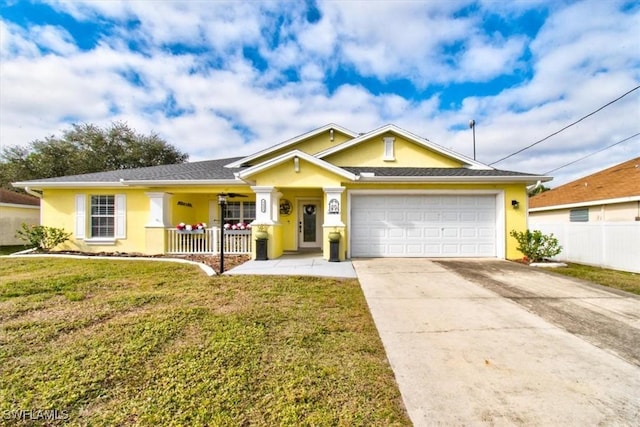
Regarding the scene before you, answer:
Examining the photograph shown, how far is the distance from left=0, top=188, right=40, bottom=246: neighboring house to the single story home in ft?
95.3

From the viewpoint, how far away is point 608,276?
762 centimetres

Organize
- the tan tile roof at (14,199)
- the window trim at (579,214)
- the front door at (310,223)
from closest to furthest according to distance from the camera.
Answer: the front door at (310,223) < the window trim at (579,214) < the tan tile roof at (14,199)

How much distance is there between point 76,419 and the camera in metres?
2.15

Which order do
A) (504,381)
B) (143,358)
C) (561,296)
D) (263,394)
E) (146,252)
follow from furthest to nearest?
(146,252) < (561,296) < (143,358) < (504,381) < (263,394)

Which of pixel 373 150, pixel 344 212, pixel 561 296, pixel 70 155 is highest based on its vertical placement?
pixel 70 155

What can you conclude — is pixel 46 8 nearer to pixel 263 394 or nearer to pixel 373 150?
pixel 373 150

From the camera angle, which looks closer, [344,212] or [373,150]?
[344,212]

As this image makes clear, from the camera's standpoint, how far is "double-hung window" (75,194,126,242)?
1122 centimetres

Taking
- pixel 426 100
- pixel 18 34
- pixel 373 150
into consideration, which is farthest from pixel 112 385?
pixel 426 100

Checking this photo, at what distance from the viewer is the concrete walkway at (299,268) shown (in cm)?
739

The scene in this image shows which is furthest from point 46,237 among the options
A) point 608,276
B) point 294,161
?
point 608,276

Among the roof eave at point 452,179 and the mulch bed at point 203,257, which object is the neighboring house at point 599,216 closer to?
the roof eave at point 452,179

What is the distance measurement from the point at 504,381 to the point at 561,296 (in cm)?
416

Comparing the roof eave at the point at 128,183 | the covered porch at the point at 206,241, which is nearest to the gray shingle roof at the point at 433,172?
the covered porch at the point at 206,241
